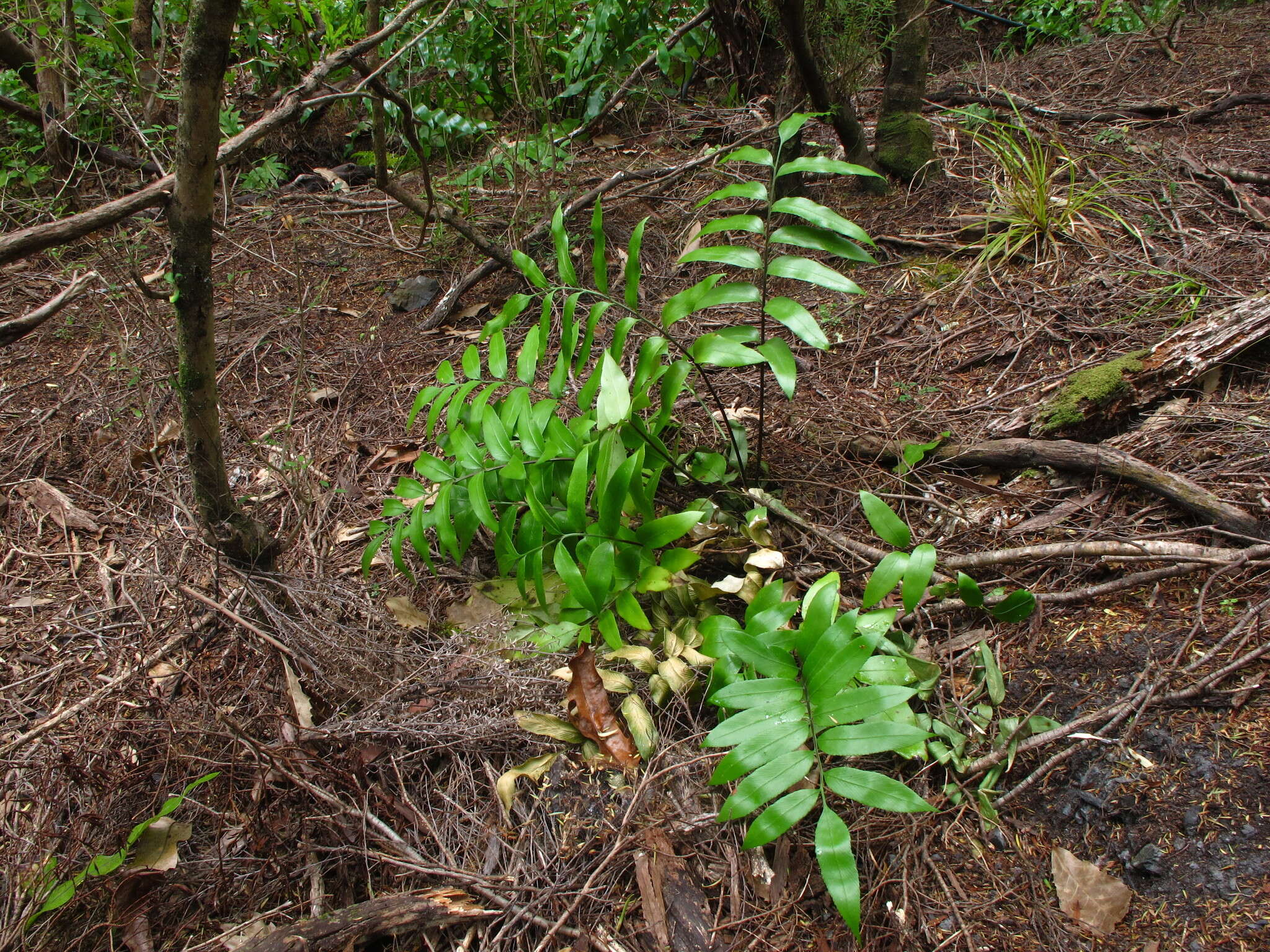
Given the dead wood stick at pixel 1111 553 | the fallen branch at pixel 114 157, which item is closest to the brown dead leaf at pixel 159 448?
the fallen branch at pixel 114 157

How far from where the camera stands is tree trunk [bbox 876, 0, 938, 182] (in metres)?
3.35

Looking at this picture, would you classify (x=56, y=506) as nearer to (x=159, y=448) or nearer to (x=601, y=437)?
(x=159, y=448)

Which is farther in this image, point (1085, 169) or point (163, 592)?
point (1085, 169)

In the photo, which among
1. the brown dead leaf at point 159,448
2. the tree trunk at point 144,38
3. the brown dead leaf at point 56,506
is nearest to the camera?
the brown dead leaf at point 56,506

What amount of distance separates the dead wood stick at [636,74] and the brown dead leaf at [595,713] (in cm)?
300

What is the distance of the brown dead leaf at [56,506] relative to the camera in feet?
8.34

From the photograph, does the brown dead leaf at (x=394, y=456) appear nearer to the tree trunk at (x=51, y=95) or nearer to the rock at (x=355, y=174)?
the tree trunk at (x=51, y=95)

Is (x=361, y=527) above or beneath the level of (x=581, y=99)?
beneath

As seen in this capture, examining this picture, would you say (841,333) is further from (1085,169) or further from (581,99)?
(581,99)

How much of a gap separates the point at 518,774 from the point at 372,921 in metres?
0.40

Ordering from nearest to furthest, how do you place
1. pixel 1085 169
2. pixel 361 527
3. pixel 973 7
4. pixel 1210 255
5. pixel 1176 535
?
pixel 1176 535
pixel 361 527
pixel 1210 255
pixel 1085 169
pixel 973 7

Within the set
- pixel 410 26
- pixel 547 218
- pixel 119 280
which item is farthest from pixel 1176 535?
pixel 410 26

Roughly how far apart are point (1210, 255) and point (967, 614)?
1800 mm

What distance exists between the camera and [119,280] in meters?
2.82
